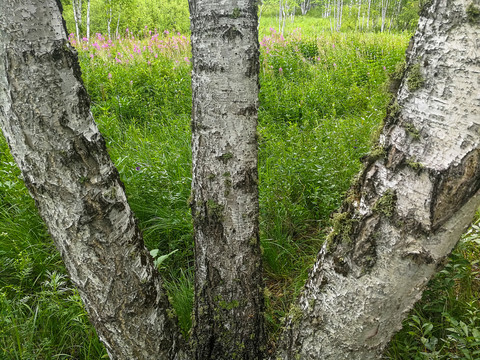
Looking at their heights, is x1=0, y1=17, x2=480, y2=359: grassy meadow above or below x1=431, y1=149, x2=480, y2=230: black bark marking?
below

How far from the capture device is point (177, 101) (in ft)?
16.2

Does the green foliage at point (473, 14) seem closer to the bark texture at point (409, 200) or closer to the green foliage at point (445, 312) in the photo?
the bark texture at point (409, 200)

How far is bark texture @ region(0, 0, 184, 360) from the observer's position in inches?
36.5

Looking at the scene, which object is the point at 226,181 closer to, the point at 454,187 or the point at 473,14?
the point at 454,187

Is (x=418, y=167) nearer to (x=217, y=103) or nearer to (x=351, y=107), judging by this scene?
(x=217, y=103)

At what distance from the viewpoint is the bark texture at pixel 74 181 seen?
927 mm

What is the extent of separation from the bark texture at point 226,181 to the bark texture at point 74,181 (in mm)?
279


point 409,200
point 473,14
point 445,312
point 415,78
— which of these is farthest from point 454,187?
point 445,312

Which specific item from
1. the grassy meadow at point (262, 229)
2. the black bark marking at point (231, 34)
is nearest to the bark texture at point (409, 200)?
the grassy meadow at point (262, 229)

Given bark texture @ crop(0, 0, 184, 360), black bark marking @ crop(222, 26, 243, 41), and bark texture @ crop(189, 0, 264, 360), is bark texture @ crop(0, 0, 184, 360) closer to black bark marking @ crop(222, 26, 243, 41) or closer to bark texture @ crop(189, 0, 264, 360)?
bark texture @ crop(189, 0, 264, 360)

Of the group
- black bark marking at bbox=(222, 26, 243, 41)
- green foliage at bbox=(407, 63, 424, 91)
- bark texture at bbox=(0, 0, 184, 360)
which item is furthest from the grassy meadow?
bark texture at bbox=(0, 0, 184, 360)

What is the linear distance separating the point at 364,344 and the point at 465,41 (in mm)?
931

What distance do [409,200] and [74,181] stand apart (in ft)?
3.29

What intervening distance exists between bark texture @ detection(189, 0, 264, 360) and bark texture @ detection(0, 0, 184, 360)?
0.28 meters
